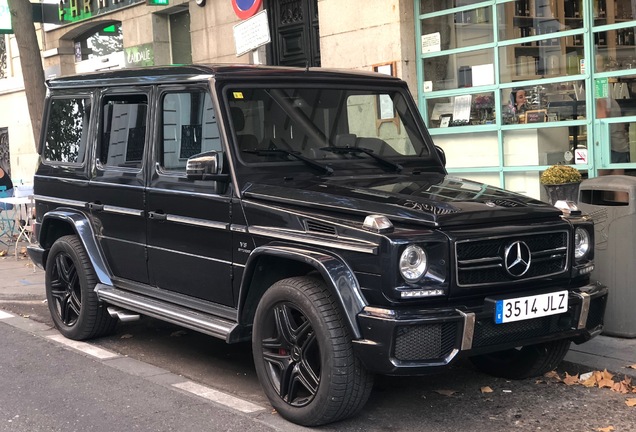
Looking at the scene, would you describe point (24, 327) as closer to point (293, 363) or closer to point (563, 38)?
point (293, 363)

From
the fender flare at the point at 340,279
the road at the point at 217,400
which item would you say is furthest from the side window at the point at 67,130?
the fender flare at the point at 340,279

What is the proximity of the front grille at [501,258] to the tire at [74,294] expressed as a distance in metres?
3.33

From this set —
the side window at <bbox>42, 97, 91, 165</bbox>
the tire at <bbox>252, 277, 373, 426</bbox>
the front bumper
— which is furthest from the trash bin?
the side window at <bbox>42, 97, 91, 165</bbox>

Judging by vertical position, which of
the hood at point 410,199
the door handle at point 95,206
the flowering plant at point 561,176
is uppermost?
the hood at point 410,199

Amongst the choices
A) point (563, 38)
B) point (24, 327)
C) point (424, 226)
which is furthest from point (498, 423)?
point (563, 38)

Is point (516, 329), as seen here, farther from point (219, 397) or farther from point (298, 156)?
point (219, 397)

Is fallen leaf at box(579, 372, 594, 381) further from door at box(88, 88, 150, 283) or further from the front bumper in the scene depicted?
door at box(88, 88, 150, 283)

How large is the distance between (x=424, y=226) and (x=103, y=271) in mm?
3074

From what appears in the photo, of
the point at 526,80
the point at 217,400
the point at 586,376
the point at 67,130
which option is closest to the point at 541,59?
the point at 526,80

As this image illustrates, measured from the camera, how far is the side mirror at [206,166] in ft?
17.3

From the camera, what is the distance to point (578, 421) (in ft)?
16.3

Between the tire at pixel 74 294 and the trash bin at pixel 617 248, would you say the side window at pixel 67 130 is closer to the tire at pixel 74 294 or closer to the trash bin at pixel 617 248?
the tire at pixel 74 294

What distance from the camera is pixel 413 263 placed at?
14.6ft

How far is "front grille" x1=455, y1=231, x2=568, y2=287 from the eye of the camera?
452cm
